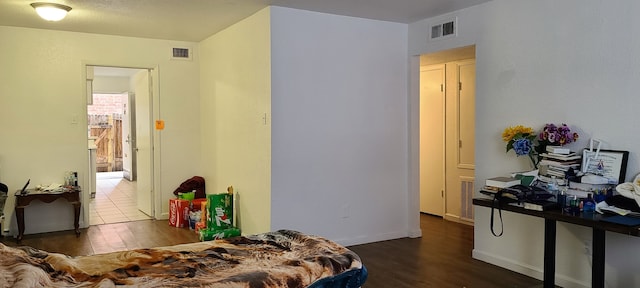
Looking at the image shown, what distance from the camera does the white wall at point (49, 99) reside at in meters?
5.28

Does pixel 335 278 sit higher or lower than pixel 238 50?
lower

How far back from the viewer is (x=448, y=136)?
611cm

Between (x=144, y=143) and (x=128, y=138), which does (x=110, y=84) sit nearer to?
(x=128, y=138)

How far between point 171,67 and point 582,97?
467 cm

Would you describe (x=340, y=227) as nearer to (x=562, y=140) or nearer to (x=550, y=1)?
(x=562, y=140)

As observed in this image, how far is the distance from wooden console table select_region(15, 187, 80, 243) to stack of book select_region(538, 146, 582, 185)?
469 centimetres

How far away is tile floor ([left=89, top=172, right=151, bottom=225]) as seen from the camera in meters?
6.30

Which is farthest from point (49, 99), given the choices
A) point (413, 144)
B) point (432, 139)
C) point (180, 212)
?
point (432, 139)

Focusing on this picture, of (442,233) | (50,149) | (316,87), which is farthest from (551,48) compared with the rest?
(50,149)

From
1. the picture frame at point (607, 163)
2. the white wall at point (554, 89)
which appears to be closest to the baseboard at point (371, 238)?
the white wall at point (554, 89)

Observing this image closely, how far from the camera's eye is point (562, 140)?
343 cm

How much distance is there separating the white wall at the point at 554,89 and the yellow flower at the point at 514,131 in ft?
0.35

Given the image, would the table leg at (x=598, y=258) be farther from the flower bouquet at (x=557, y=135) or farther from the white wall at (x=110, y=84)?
the white wall at (x=110, y=84)

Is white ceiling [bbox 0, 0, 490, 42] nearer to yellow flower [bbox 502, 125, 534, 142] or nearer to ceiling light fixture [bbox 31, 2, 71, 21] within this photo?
ceiling light fixture [bbox 31, 2, 71, 21]
